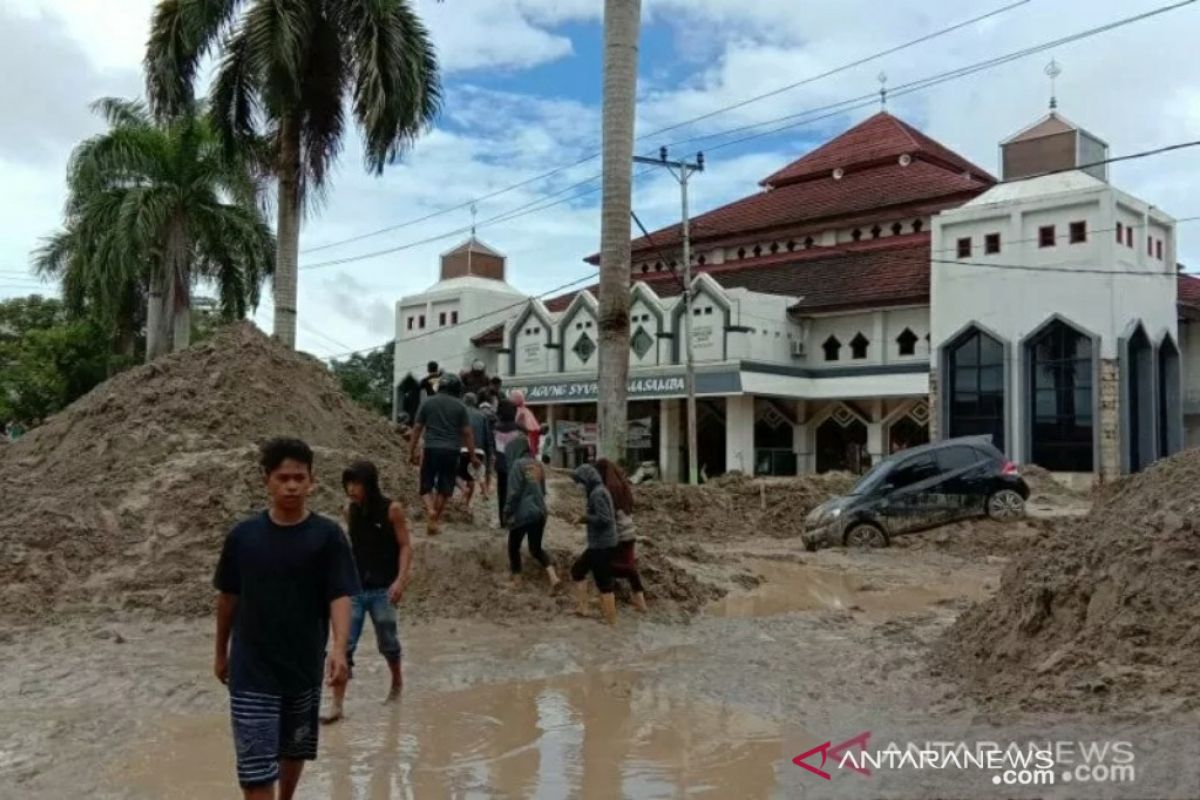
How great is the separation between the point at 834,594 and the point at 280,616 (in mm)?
10307

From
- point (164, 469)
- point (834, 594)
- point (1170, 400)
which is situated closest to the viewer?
point (164, 469)

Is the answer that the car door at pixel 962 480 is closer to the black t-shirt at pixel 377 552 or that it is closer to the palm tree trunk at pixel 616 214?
the palm tree trunk at pixel 616 214

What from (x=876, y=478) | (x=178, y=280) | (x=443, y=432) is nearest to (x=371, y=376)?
(x=178, y=280)

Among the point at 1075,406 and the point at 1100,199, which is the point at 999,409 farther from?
the point at 1100,199

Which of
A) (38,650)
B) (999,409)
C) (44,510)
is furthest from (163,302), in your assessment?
(999,409)

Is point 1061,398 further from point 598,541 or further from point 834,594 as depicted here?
point 598,541

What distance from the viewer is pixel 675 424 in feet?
121

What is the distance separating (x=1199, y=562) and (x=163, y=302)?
26.0 m

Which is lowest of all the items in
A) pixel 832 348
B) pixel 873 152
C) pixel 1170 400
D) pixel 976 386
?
pixel 1170 400

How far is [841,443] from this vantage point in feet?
123

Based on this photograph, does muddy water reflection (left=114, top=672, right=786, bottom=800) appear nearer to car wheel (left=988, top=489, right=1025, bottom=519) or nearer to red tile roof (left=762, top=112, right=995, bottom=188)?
car wheel (left=988, top=489, right=1025, bottom=519)

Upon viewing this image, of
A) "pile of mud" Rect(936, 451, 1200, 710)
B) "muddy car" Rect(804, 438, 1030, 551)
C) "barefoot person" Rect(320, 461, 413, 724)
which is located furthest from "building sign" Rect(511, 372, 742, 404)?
"barefoot person" Rect(320, 461, 413, 724)

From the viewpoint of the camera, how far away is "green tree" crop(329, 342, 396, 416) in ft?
206

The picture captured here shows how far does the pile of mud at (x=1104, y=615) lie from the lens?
588cm
